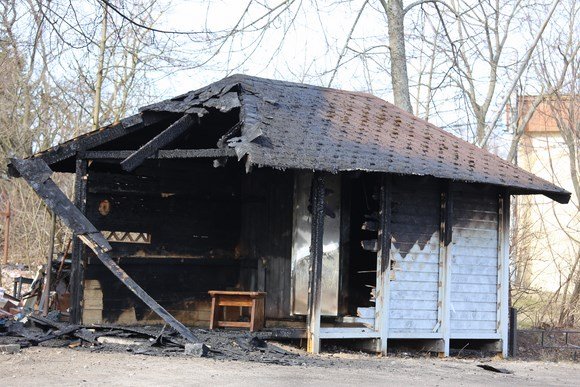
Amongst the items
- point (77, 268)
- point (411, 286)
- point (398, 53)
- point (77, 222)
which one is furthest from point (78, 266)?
point (398, 53)

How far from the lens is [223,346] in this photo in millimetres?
12422

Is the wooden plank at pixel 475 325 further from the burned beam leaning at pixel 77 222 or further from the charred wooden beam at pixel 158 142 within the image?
the charred wooden beam at pixel 158 142

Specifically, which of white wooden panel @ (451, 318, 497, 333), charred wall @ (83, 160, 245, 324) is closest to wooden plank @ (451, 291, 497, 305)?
white wooden panel @ (451, 318, 497, 333)

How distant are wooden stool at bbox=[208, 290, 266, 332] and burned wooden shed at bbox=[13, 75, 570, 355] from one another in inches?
31.9

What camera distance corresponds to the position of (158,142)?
13.4 meters

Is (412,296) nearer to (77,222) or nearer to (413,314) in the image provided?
(413,314)

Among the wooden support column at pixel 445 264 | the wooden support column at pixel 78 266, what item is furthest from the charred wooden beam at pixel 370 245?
the wooden support column at pixel 78 266

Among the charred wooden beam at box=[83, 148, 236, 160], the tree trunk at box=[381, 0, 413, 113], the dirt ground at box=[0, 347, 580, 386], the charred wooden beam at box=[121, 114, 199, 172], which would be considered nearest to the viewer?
the dirt ground at box=[0, 347, 580, 386]

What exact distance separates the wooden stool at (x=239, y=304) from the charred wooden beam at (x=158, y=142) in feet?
7.79

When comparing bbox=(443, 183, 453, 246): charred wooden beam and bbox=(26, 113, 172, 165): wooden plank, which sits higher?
bbox=(26, 113, 172, 165): wooden plank

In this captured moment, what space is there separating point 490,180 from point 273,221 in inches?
142

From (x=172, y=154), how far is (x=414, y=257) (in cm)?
410

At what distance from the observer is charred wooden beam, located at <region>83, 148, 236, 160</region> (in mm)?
13055

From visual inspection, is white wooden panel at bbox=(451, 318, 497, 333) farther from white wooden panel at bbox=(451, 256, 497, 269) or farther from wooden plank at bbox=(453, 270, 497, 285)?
white wooden panel at bbox=(451, 256, 497, 269)
